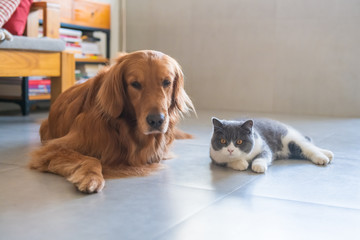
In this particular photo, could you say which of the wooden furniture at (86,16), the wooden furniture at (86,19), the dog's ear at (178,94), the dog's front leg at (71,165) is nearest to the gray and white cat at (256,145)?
the dog's ear at (178,94)

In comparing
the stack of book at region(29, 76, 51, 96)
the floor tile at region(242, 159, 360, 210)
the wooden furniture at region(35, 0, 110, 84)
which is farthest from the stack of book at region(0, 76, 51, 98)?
the floor tile at region(242, 159, 360, 210)

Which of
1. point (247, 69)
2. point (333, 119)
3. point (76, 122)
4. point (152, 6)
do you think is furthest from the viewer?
point (152, 6)

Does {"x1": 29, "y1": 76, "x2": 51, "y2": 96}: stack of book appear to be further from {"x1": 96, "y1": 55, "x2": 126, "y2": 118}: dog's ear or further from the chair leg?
{"x1": 96, "y1": 55, "x2": 126, "y2": 118}: dog's ear

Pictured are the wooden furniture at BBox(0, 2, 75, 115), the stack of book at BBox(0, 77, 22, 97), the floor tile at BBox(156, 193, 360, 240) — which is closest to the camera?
the floor tile at BBox(156, 193, 360, 240)

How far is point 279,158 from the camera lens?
2.41 meters

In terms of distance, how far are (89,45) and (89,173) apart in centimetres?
341

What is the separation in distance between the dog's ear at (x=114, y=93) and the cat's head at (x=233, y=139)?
0.46m

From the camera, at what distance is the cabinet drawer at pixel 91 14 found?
477 centimetres

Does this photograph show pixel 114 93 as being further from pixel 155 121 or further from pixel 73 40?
pixel 73 40

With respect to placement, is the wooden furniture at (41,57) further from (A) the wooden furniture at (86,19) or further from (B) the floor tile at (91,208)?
(B) the floor tile at (91,208)

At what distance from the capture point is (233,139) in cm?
208

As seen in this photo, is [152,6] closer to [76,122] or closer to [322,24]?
[322,24]

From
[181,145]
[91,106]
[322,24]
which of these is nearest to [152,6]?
[322,24]

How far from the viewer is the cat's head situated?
2.08 metres
